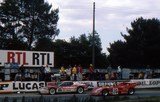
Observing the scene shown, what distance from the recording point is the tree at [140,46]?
88.4 meters

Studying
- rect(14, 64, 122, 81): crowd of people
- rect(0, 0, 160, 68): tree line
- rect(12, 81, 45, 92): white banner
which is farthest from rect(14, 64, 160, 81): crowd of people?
rect(0, 0, 160, 68): tree line

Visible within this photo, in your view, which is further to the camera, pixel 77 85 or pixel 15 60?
pixel 15 60

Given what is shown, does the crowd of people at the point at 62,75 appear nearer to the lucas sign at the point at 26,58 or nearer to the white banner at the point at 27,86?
the white banner at the point at 27,86

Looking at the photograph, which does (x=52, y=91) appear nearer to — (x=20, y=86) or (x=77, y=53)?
(x=20, y=86)

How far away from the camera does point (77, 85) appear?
4359 cm

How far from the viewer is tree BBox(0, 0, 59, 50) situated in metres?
84.5

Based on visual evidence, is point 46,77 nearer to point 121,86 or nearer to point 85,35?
point 121,86

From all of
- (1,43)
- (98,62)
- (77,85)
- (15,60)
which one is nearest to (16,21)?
(1,43)

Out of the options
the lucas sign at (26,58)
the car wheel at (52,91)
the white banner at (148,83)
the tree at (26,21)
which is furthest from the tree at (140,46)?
the car wheel at (52,91)

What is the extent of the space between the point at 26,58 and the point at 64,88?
6.72m

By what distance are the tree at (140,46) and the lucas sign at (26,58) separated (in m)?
39.2

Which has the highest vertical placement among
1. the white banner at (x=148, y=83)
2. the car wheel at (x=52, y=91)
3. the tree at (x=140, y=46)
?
the tree at (x=140, y=46)

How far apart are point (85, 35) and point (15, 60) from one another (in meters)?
56.0

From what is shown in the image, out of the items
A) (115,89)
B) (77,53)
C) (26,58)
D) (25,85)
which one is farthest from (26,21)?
(115,89)
